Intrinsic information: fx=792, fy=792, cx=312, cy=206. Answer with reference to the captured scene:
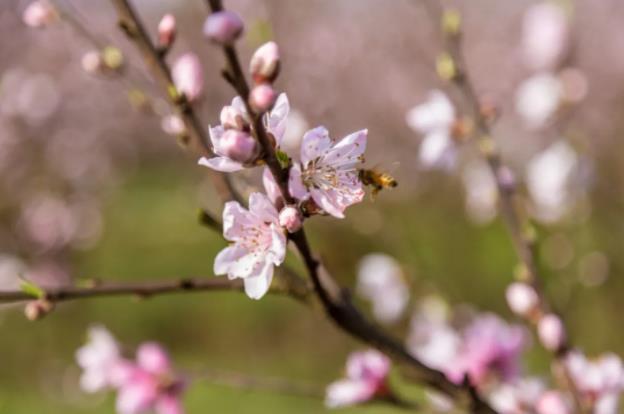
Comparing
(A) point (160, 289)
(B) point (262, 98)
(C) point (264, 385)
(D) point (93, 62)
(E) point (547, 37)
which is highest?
(B) point (262, 98)

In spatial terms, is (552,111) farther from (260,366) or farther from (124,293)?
(260,366)

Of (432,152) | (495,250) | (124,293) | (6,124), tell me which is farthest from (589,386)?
(495,250)

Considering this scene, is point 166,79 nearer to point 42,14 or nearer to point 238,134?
point 238,134

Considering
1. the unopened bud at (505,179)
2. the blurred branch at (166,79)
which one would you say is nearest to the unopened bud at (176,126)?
the blurred branch at (166,79)

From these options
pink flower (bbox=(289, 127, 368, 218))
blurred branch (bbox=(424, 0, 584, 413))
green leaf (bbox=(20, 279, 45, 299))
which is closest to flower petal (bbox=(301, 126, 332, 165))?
pink flower (bbox=(289, 127, 368, 218))

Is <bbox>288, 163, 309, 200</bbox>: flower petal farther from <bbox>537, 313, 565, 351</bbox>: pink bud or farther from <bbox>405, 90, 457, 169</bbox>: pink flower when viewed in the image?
<bbox>405, 90, 457, 169</bbox>: pink flower

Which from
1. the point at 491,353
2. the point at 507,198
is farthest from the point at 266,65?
the point at 491,353
